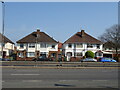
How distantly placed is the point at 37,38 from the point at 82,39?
44.7 feet

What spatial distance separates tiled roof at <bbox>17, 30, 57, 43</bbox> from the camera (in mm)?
66519

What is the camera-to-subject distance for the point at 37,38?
6725 centimetres

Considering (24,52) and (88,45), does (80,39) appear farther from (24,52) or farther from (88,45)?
(24,52)

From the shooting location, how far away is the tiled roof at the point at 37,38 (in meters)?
66.5

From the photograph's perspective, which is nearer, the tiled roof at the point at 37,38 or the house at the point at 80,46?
the tiled roof at the point at 37,38

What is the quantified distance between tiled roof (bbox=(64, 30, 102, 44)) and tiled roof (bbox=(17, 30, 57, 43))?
18.9 feet

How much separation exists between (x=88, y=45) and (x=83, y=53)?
3113 mm

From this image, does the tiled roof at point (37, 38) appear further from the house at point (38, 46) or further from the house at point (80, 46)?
the house at point (80, 46)

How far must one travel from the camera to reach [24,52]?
64438 mm

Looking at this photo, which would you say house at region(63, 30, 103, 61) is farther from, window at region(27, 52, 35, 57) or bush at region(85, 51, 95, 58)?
window at region(27, 52, 35, 57)

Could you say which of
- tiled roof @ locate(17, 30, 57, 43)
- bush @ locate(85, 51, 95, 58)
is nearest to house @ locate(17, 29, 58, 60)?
tiled roof @ locate(17, 30, 57, 43)

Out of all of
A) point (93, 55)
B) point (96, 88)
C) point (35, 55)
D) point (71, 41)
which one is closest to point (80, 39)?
point (71, 41)

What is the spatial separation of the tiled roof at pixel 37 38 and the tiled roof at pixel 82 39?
5775mm

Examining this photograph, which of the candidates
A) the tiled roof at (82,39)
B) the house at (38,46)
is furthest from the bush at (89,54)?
the house at (38,46)
